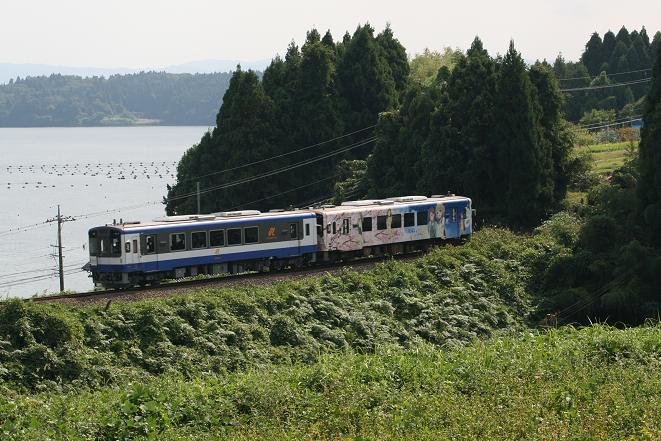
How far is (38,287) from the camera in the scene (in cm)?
6838

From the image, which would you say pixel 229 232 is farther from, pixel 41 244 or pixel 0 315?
pixel 41 244

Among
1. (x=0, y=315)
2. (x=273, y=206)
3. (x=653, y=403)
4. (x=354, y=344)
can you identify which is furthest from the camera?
(x=273, y=206)

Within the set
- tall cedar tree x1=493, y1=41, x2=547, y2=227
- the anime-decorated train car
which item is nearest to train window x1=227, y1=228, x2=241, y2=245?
the anime-decorated train car

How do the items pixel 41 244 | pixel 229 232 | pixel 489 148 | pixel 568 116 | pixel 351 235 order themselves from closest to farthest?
pixel 229 232 < pixel 351 235 < pixel 489 148 < pixel 41 244 < pixel 568 116

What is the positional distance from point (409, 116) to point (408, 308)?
84.7 feet

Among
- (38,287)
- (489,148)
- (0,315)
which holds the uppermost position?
(489,148)

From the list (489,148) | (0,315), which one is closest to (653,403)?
(0,315)

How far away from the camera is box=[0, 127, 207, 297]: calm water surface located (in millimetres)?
70125

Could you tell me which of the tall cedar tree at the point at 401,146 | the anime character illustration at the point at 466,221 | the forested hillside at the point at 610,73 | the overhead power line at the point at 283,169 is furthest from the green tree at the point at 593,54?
the anime character illustration at the point at 466,221

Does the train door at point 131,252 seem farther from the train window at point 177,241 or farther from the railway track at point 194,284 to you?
the train window at point 177,241

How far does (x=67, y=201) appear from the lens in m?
103

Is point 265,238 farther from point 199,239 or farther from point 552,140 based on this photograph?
point 552,140

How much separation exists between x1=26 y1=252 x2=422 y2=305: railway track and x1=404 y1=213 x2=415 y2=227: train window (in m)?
3.18

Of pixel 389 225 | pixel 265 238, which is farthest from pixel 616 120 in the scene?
pixel 265 238
